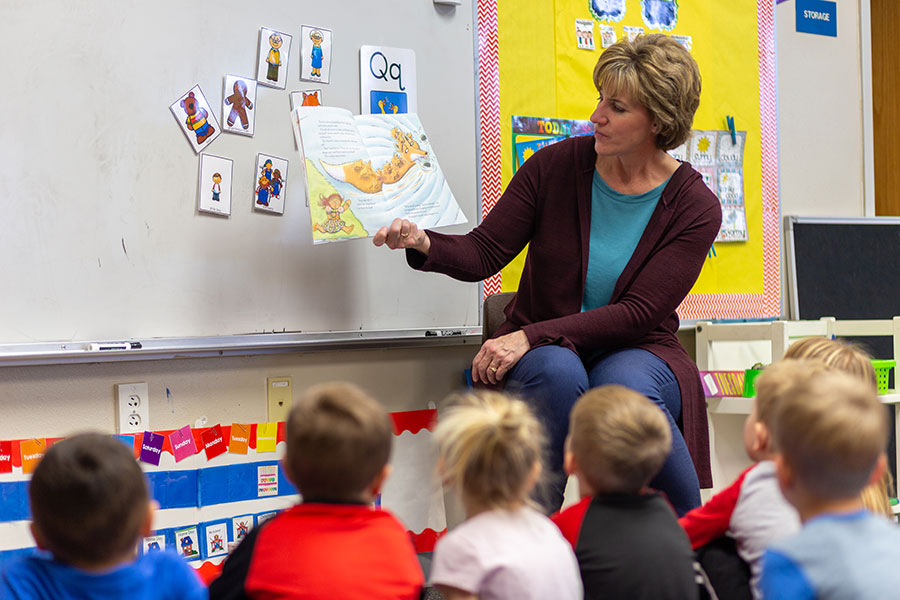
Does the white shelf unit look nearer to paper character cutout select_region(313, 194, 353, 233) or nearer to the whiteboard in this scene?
the whiteboard

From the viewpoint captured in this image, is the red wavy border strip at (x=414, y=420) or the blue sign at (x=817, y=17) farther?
the blue sign at (x=817, y=17)

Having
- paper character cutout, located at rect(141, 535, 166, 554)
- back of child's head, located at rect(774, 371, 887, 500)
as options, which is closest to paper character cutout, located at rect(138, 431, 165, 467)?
paper character cutout, located at rect(141, 535, 166, 554)

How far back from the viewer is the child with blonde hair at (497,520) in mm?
1121

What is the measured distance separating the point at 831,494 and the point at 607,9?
2.00 meters

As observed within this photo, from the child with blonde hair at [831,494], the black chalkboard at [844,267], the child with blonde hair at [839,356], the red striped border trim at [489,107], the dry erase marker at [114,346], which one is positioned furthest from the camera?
the black chalkboard at [844,267]

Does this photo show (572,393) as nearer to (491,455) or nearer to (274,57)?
(491,455)

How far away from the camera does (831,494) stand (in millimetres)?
1052

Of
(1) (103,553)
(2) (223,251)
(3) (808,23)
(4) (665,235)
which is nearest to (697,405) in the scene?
(4) (665,235)

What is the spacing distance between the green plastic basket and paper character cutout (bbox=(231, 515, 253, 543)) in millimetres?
1808

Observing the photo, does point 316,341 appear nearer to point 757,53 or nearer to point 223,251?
point 223,251

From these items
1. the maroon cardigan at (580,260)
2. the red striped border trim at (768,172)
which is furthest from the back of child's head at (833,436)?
the red striped border trim at (768,172)

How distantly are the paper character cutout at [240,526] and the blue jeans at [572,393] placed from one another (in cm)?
74

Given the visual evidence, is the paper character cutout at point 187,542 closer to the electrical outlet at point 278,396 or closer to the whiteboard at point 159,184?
the electrical outlet at point 278,396

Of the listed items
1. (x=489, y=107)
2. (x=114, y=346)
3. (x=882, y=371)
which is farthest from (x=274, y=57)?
(x=882, y=371)
